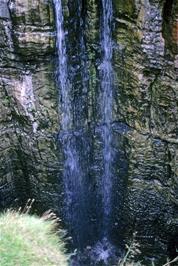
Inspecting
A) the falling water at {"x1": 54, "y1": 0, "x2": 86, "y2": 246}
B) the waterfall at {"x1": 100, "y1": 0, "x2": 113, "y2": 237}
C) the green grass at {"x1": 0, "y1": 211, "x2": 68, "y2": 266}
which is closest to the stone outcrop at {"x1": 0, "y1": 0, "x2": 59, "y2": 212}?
the falling water at {"x1": 54, "y1": 0, "x2": 86, "y2": 246}

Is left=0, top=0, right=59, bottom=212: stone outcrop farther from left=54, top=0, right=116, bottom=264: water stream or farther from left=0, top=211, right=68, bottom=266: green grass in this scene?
left=0, top=211, right=68, bottom=266: green grass

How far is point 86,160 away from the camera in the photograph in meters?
10.2

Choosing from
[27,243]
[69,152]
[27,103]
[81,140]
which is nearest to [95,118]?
[81,140]

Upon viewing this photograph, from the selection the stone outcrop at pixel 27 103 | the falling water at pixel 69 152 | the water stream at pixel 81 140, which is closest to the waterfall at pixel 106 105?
the water stream at pixel 81 140

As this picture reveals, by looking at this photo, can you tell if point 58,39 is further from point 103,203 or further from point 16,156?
point 103,203

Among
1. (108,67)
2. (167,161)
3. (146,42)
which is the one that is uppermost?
(146,42)

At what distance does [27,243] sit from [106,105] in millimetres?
3915

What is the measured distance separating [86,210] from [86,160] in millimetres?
1357

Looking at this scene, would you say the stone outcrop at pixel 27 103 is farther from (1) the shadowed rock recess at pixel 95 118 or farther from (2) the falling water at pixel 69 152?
(2) the falling water at pixel 69 152

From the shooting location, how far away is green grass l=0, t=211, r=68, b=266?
6043 millimetres

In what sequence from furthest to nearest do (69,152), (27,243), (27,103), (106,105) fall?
1. (69,152)
2. (106,105)
3. (27,103)
4. (27,243)

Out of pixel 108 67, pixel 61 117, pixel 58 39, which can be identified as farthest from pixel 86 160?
pixel 58 39

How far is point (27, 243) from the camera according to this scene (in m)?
6.39

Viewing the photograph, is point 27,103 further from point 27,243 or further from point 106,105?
point 27,243
